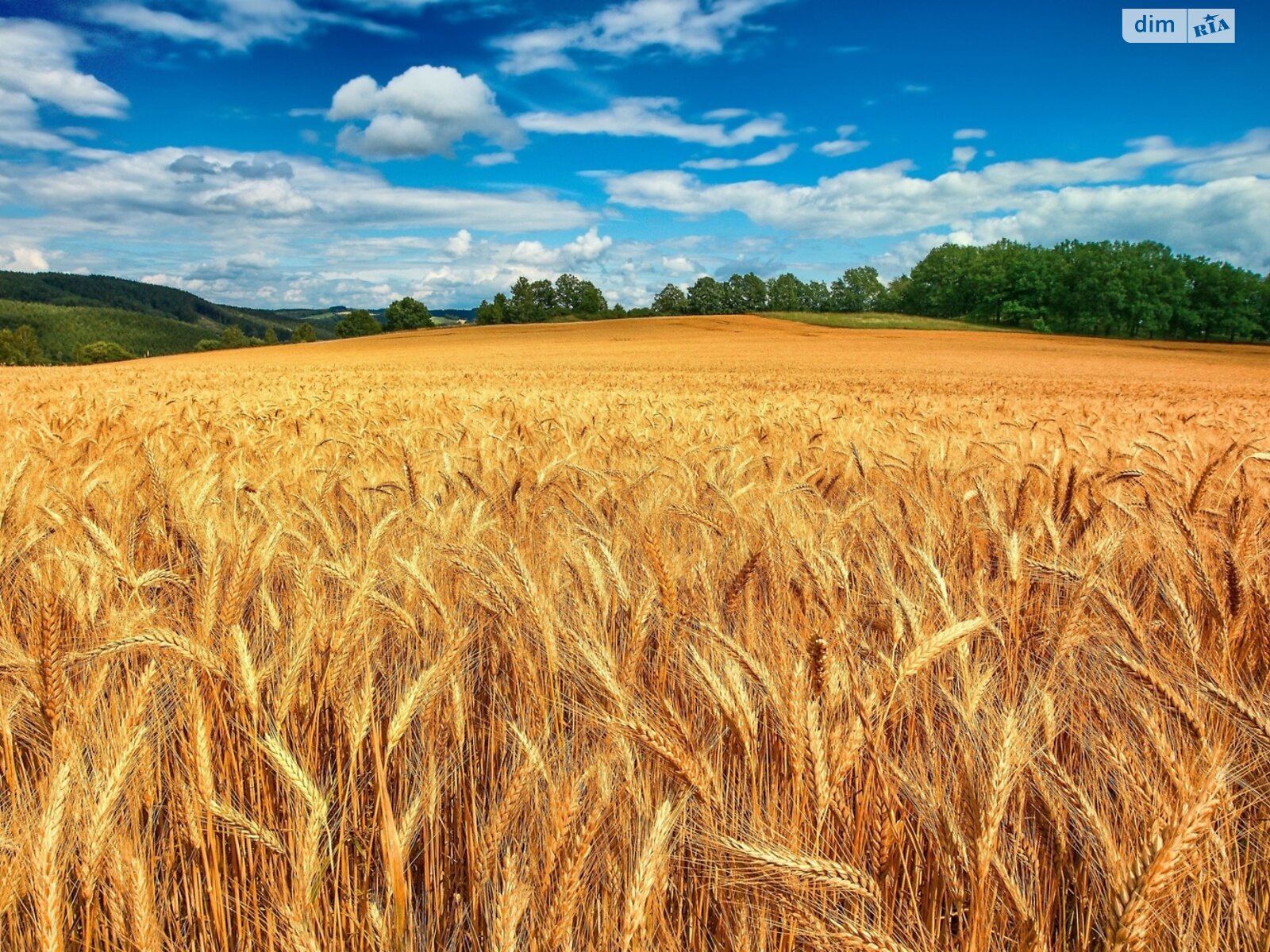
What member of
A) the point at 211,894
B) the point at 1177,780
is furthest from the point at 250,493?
the point at 1177,780

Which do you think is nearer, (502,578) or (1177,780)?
(1177,780)

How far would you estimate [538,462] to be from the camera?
3.85 metres

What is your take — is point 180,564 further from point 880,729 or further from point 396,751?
point 880,729

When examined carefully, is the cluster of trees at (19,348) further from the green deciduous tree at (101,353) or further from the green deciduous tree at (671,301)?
the green deciduous tree at (671,301)

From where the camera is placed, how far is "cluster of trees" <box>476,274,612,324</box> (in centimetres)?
9556

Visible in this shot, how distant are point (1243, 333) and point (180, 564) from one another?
92033mm

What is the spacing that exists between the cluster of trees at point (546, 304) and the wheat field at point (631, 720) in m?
90.2

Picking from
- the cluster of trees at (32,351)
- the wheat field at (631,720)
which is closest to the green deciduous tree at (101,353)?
the cluster of trees at (32,351)

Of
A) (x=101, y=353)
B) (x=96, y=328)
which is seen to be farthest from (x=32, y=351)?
(x=96, y=328)

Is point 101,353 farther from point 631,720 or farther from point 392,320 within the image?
point 631,720

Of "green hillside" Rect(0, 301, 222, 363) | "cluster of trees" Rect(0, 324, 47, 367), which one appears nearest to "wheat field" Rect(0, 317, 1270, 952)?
"cluster of trees" Rect(0, 324, 47, 367)

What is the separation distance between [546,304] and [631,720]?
109 meters

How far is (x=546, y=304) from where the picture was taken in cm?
10606

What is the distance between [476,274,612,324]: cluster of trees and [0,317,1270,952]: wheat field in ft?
296
